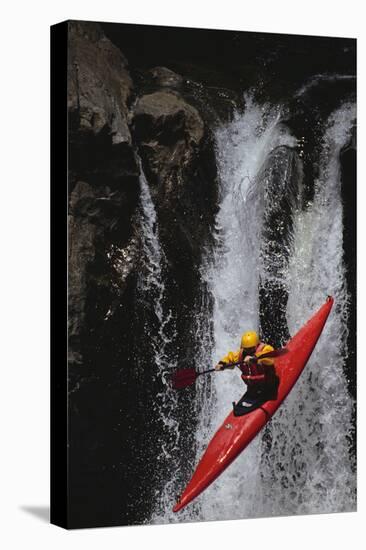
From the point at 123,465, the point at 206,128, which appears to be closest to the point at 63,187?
the point at 206,128

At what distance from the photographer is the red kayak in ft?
31.0

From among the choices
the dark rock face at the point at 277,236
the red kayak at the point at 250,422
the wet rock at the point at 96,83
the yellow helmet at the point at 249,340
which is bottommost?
the red kayak at the point at 250,422

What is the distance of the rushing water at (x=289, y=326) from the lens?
9.52m

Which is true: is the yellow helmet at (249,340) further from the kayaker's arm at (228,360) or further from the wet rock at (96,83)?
the wet rock at (96,83)

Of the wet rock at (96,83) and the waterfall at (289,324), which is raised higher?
the wet rock at (96,83)

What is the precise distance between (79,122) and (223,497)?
7.77 ft

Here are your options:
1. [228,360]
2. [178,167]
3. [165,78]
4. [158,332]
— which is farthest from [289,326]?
[165,78]

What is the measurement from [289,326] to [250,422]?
25.2 inches

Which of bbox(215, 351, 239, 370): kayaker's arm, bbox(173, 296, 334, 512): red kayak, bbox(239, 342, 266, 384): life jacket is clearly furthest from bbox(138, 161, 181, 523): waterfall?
bbox(239, 342, 266, 384): life jacket

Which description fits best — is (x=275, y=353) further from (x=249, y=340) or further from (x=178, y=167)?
(x=178, y=167)

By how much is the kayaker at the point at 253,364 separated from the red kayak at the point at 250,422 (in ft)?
0.23

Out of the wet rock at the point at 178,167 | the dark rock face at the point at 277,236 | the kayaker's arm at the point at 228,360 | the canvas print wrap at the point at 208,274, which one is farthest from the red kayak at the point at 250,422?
the wet rock at the point at 178,167

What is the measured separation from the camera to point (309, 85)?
9.85 meters

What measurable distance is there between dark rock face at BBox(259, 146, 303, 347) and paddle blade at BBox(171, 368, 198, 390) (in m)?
0.54
